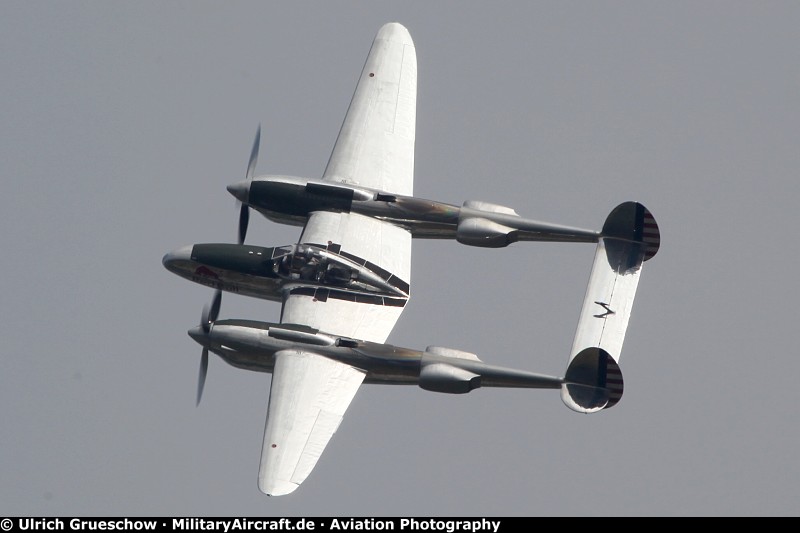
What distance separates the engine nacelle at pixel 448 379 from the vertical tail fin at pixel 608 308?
351cm

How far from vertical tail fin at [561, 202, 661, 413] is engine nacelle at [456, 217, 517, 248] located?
12.8 ft

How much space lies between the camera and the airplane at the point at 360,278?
64.9m

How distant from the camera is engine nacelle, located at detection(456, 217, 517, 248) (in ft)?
233

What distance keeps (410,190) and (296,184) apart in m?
5.04

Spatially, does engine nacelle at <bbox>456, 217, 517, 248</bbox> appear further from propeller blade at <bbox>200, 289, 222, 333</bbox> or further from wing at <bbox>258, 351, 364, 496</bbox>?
propeller blade at <bbox>200, 289, 222, 333</bbox>

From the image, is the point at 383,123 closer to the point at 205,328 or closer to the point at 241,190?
the point at 241,190

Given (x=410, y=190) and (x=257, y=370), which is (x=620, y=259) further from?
(x=257, y=370)

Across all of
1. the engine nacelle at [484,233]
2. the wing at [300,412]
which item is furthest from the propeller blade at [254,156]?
the wing at [300,412]

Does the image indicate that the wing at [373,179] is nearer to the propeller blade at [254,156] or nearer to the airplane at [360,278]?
Answer: the airplane at [360,278]

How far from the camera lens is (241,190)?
73312mm

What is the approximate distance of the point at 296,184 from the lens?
72.4 m

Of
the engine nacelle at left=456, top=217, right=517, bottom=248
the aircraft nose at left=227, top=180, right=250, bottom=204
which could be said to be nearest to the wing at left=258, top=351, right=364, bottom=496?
the engine nacelle at left=456, top=217, right=517, bottom=248
